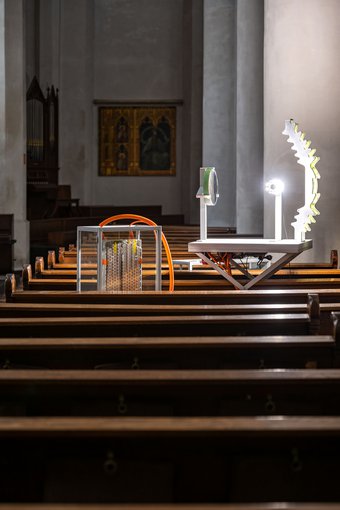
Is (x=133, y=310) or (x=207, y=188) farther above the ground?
(x=207, y=188)

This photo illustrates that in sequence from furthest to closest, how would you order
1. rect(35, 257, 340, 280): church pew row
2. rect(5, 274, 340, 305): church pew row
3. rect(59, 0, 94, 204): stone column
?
1. rect(59, 0, 94, 204): stone column
2. rect(35, 257, 340, 280): church pew row
3. rect(5, 274, 340, 305): church pew row

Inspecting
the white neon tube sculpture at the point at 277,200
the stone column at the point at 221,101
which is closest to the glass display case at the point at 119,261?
the white neon tube sculpture at the point at 277,200

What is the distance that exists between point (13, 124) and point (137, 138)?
8.52 metres

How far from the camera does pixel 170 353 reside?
343 centimetres

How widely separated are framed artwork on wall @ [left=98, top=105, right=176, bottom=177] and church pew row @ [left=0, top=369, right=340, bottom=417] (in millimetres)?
20468

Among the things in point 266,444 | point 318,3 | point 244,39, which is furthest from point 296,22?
point 266,444

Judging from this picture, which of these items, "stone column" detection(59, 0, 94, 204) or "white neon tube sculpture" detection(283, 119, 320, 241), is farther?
"stone column" detection(59, 0, 94, 204)

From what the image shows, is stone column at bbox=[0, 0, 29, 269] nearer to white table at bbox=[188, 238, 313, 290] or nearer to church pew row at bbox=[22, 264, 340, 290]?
church pew row at bbox=[22, 264, 340, 290]

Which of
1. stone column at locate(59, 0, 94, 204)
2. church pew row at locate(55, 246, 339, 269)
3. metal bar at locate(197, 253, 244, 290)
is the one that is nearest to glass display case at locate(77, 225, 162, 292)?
metal bar at locate(197, 253, 244, 290)

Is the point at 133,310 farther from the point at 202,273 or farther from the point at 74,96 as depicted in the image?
the point at 74,96

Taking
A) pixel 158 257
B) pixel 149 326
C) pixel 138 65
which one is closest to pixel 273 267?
pixel 158 257

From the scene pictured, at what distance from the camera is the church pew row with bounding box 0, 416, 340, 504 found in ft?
7.17

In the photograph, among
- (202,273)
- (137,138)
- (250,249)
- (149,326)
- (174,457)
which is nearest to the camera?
(174,457)

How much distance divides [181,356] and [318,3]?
5.64 metres
